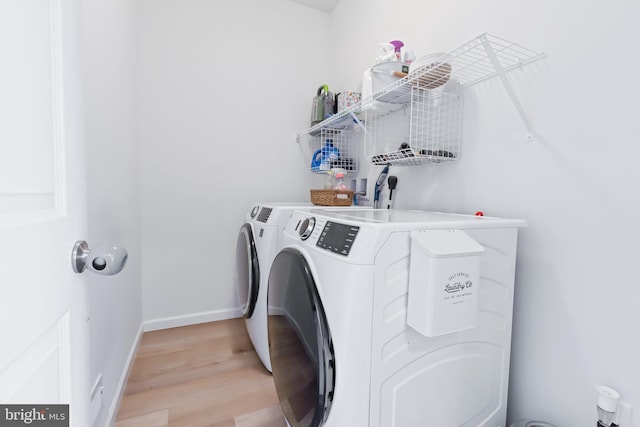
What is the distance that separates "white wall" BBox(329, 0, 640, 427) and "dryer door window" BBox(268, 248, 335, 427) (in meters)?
0.83

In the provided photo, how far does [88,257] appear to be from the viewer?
57 centimetres

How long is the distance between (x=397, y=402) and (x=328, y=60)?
276 cm

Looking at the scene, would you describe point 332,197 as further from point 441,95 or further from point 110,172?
point 110,172

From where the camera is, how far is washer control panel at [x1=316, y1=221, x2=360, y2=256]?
0.84 metres

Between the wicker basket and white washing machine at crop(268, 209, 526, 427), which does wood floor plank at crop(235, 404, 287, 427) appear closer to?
white washing machine at crop(268, 209, 526, 427)

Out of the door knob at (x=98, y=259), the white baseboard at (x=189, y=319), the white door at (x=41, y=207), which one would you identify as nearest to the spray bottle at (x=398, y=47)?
the white door at (x=41, y=207)

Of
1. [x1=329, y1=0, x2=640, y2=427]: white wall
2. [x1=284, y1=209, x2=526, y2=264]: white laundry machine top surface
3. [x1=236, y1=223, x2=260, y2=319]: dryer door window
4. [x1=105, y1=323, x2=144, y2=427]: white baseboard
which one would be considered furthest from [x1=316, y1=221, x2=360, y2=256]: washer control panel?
[x1=105, y1=323, x2=144, y2=427]: white baseboard

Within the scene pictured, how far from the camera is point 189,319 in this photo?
7.76 feet

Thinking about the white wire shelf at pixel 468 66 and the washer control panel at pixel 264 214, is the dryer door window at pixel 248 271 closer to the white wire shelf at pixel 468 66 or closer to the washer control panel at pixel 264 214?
the washer control panel at pixel 264 214

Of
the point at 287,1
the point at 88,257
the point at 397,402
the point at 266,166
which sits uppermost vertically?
the point at 287,1

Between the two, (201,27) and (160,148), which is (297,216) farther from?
(201,27)

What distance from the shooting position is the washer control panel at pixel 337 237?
84 centimetres

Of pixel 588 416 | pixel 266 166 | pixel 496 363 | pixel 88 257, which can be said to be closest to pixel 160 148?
pixel 266 166

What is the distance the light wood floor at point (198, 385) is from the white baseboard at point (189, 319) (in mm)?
77
